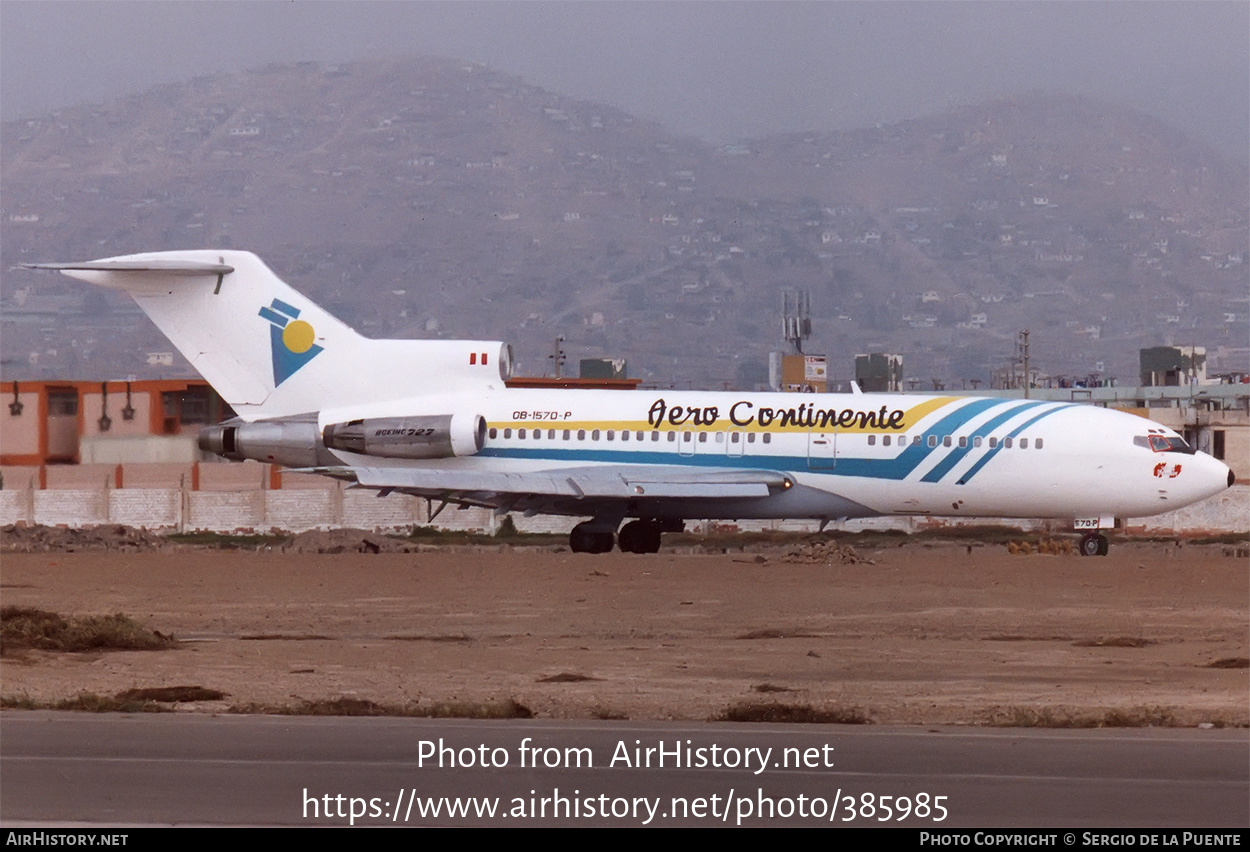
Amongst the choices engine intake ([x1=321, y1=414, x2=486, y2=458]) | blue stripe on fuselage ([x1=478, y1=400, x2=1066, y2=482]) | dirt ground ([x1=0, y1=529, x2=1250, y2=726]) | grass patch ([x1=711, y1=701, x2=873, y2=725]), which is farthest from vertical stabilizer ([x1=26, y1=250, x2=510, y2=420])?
grass patch ([x1=711, y1=701, x2=873, y2=725])

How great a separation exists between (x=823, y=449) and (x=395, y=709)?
1959 centimetres

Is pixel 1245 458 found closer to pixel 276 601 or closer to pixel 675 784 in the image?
pixel 276 601

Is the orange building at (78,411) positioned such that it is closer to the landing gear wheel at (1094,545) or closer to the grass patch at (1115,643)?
the landing gear wheel at (1094,545)

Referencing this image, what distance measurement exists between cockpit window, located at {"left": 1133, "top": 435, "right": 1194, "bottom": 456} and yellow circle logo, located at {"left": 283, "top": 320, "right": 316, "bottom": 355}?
54.6 ft

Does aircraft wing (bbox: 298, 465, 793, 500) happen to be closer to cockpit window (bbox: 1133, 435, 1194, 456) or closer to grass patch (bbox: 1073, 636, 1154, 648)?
cockpit window (bbox: 1133, 435, 1194, 456)

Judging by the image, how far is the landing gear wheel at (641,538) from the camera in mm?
35375

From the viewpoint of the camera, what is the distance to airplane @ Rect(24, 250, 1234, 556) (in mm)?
33000

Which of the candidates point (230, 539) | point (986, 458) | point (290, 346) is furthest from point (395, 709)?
point (230, 539)

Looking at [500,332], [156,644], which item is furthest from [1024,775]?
[500,332]

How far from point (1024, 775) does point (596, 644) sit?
909 centimetres

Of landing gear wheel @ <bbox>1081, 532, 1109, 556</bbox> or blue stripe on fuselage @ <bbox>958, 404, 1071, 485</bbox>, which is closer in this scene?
blue stripe on fuselage @ <bbox>958, 404, 1071, 485</bbox>

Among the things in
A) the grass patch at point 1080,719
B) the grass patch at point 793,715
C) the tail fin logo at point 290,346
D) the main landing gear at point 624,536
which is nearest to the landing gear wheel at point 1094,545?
the main landing gear at point 624,536

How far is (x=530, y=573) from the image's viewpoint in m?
30.2

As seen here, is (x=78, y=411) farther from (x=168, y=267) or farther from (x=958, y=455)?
(x=958, y=455)
